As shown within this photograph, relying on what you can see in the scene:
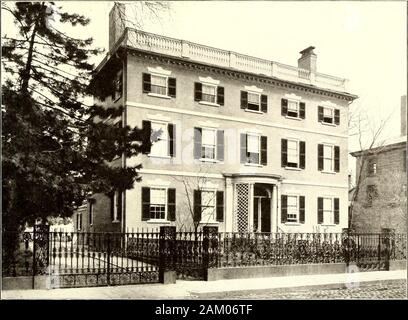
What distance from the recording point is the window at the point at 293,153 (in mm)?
23531

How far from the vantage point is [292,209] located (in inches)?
922

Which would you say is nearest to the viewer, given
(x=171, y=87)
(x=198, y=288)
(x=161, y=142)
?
(x=198, y=288)

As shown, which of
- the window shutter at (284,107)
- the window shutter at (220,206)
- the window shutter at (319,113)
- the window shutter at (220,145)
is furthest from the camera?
the window shutter at (319,113)

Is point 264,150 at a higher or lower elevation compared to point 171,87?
lower

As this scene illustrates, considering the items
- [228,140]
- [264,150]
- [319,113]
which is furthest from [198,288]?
[319,113]

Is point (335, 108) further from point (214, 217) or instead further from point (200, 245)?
point (200, 245)

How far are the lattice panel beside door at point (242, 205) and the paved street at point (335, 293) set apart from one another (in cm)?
1014

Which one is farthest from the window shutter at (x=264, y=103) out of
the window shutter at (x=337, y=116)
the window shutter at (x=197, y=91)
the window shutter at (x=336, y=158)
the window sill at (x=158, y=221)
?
the window sill at (x=158, y=221)

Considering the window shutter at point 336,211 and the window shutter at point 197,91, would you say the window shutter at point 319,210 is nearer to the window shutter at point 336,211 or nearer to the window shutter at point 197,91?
the window shutter at point 336,211

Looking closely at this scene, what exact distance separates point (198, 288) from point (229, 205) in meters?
11.5

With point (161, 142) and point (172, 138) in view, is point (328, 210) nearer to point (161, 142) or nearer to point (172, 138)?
point (172, 138)

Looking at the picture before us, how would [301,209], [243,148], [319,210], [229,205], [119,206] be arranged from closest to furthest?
1. [119,206]
2. [229,205]
3. [243,148]
4. [301,209]
5. [319,210]

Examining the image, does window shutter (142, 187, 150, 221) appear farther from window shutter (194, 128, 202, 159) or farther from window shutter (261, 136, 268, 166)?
window shutter (261, 136, 268, 166)

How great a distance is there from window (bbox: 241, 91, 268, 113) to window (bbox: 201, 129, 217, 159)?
2469 millimetres
